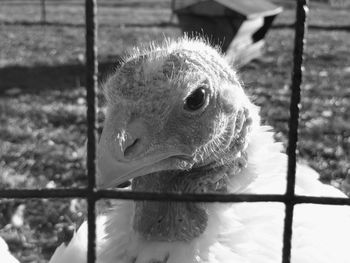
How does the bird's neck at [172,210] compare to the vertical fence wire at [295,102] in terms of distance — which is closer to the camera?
the vertical fence wire at [295,102]

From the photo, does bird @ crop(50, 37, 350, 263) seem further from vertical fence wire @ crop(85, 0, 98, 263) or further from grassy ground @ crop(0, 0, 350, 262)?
grassy ground @ crop(0, 0, 350, 262)

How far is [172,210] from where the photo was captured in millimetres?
2123

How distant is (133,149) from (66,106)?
4693 mm

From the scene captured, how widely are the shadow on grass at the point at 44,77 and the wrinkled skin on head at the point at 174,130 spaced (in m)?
4.76

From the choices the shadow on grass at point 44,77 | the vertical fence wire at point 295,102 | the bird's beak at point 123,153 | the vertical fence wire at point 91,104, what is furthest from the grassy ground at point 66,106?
the vertical fence wire at point 91,104

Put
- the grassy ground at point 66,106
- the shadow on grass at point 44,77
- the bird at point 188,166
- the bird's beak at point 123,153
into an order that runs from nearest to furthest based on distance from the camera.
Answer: the bird's beak at point 123,153, the bird at point 188,166, the grassy ground at point 66,106, the shadow on grass at point 44,77

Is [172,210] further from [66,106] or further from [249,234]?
[66,106]

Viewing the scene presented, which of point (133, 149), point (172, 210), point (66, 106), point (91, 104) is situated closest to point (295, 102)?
point (91, 104)

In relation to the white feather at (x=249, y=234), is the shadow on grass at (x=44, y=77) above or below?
below

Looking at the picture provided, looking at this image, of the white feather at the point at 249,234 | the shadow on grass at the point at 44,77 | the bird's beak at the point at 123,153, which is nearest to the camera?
the bird's beak at the point at 123,153

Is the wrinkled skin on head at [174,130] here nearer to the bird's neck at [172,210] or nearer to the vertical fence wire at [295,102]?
the bird's neck at [172,210]

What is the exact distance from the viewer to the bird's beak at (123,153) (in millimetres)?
1800

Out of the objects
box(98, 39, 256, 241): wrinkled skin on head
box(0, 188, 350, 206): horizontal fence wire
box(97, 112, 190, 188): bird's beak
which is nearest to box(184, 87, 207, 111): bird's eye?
box(98, 39, 256, 241): wrinkled skin on head

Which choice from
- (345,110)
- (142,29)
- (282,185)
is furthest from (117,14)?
(282,185)
